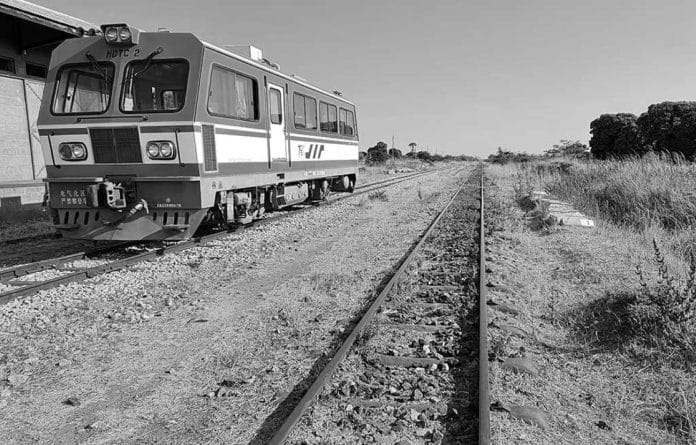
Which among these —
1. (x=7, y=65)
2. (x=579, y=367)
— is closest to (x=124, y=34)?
(x=579, y=367)

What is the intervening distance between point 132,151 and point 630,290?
23.7 feet

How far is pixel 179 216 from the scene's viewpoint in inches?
291

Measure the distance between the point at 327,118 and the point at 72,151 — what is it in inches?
302

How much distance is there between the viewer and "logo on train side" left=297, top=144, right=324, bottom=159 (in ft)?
38.5

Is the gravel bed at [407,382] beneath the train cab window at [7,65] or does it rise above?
beneath

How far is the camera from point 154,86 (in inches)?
297

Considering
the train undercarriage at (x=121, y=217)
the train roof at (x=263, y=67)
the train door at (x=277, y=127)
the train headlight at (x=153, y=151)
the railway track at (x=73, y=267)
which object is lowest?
the railway track at (x=73, y=267)

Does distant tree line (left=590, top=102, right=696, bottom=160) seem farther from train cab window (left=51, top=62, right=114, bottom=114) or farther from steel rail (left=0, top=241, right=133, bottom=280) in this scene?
steel rail (left=0, top=241, right=133, bottom=280)

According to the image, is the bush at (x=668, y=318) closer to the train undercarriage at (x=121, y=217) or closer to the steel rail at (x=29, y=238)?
the train undercarriage at (x=121, y=217)

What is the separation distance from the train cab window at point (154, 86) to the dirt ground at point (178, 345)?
2480 mm

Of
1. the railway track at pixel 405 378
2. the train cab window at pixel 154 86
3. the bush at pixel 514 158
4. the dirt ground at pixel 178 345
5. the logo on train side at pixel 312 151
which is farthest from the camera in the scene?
the bush at pixel 514 158

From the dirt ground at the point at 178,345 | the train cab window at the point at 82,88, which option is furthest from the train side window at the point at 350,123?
the train cab window at the point at 82,88

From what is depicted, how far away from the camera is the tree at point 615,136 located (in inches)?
1202

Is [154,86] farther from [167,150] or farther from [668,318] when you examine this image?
[668,318]
